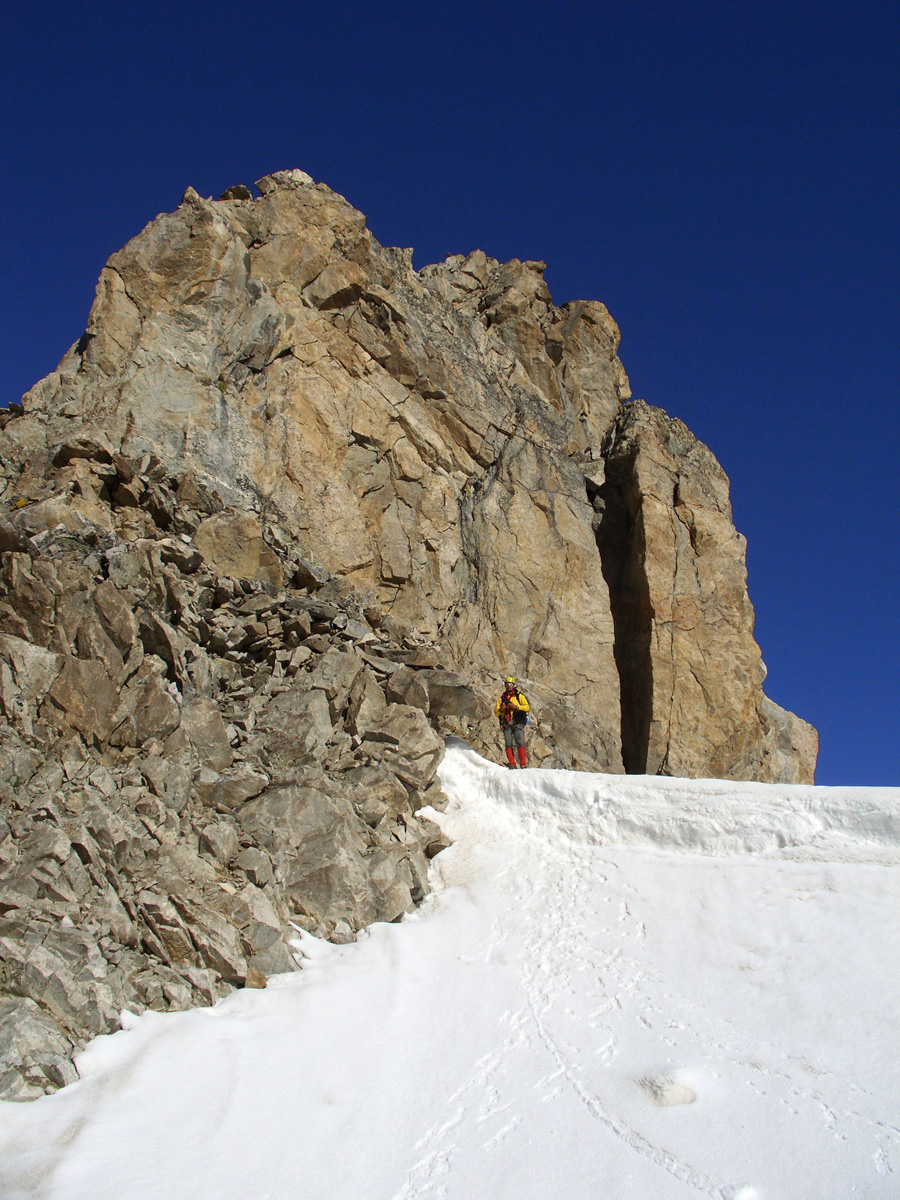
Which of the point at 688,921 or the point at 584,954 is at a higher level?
the point at 688,921

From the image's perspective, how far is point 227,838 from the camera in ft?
36.1

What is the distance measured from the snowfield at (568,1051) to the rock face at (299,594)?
974mm

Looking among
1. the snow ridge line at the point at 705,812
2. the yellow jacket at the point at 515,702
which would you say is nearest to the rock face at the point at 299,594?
the yellow jacket at the point at 515,702

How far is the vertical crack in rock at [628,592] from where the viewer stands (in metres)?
25.1

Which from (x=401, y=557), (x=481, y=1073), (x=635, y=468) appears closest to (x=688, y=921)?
(x=481, y=1073)

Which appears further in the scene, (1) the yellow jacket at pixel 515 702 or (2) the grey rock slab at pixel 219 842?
(1) the yellow jacket at pixel 515 702

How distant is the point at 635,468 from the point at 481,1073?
934 inches

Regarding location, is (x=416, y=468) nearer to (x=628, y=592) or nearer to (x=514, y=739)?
(x=628, y=592)

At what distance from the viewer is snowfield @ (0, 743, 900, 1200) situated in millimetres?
6113

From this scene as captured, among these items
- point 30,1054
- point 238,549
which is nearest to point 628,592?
point 238,549

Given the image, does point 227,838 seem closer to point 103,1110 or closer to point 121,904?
point 121,904

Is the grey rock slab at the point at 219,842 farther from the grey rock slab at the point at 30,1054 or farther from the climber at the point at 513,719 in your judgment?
the climber at the point at 513,719

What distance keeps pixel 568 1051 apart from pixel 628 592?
20.4m

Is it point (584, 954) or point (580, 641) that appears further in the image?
point (580, 641)
